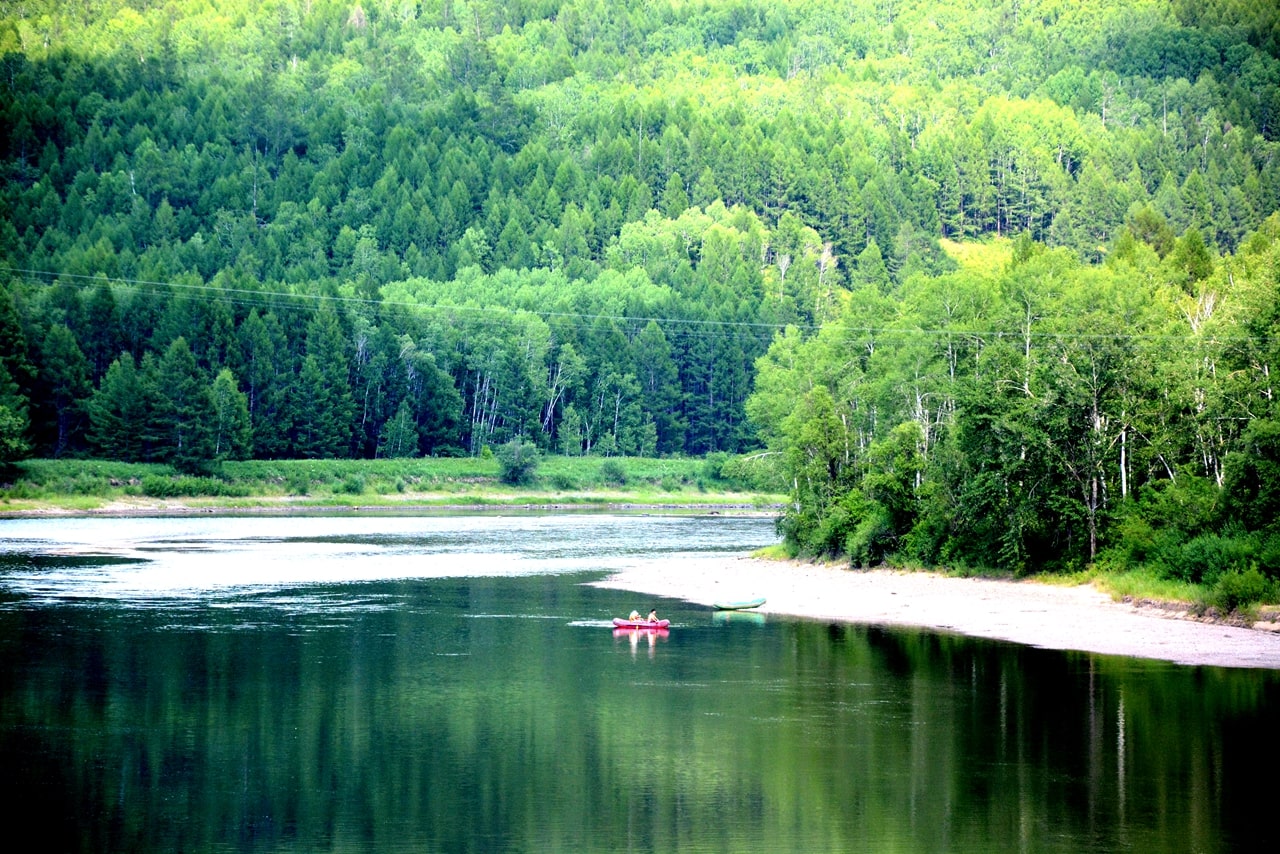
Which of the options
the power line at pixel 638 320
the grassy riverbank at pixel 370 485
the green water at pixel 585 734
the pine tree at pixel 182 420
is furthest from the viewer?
the pine tree at pixel 182 420

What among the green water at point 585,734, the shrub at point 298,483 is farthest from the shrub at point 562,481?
the green water at point 585,734

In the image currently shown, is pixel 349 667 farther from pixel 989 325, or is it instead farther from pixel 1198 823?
pixel 989 325

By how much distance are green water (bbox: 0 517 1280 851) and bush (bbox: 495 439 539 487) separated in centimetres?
9369

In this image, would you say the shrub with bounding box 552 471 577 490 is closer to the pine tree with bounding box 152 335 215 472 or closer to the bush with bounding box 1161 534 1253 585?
the pine tree with bounding box 152 335 215 472

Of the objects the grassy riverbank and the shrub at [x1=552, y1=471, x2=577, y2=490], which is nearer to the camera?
the grassy riverbank

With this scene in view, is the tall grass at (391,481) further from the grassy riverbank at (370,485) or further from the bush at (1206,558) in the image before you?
the bush at (1206,558)

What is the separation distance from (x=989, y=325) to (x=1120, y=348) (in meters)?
15.3

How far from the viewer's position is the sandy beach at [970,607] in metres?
48.1

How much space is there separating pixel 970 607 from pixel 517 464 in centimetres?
10147

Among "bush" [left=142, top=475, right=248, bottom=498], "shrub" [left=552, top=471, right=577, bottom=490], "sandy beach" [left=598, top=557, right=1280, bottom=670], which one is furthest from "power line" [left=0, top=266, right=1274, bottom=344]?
"bush" [left=142, top=475, right=248, bottom=498]

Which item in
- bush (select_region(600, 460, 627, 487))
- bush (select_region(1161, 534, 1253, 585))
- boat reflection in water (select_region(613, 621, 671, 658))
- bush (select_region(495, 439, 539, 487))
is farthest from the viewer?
bush (select_region(600, 460, 627, 487))

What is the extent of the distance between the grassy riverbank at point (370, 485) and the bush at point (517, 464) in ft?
2.60

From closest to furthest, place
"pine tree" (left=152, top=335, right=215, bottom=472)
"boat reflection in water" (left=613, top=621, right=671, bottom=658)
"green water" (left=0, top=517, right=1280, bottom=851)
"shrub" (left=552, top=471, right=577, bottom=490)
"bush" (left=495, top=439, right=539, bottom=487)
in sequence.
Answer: "green water" (left=0, top=517, right=1280, bottom=851), "boat reflection in water" (left=613, top=621, right=671, bottom=658), "pine tree" (left=152, top=335, right=215, bottom=472), "bush" (left=495, top=439, right=539, bottom=487), "shrub" (left=552, top=471, right=577, bottom=490)

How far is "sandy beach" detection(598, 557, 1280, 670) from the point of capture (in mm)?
48062
